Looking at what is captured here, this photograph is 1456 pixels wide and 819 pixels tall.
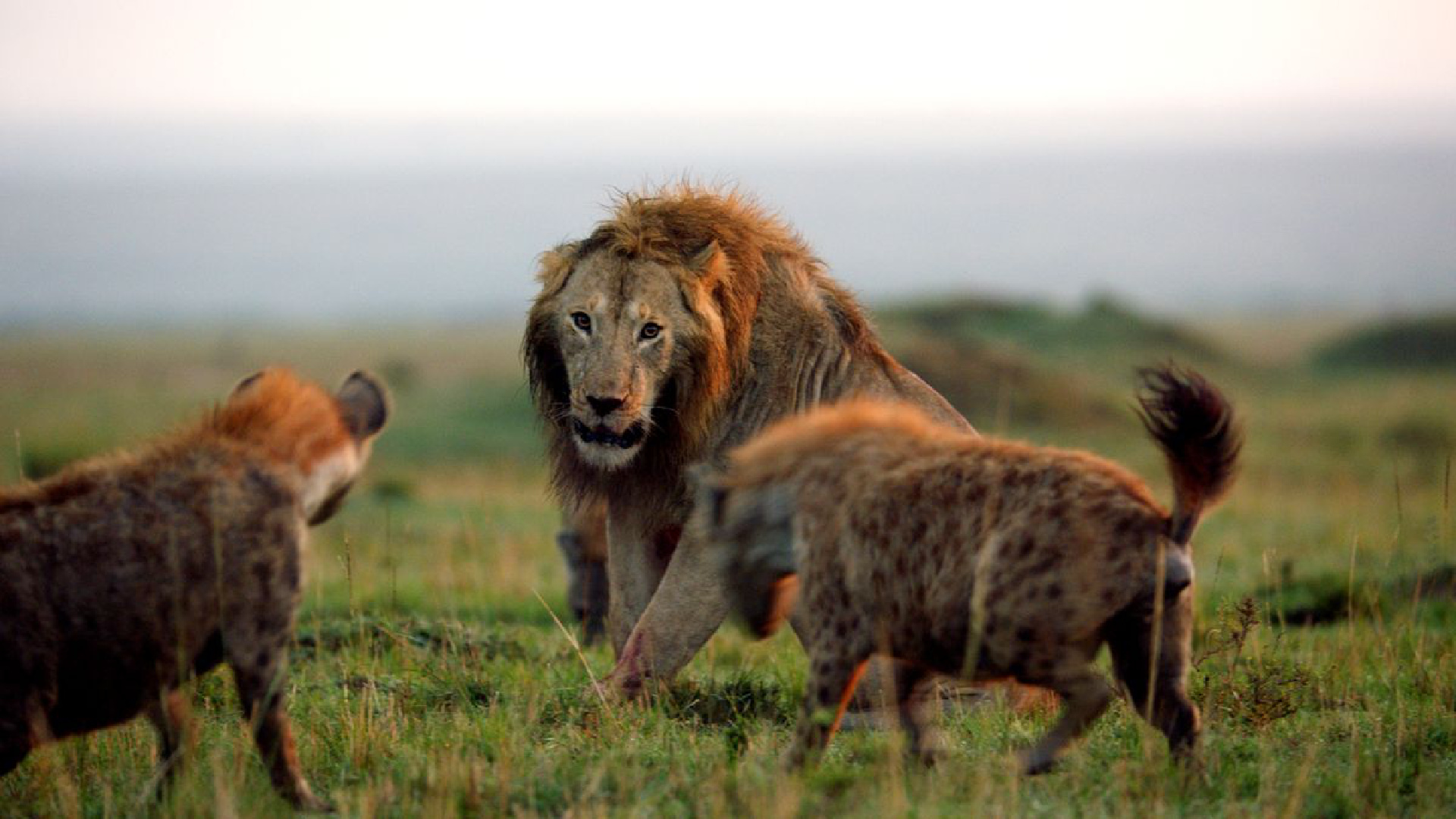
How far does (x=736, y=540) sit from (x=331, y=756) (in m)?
1.41

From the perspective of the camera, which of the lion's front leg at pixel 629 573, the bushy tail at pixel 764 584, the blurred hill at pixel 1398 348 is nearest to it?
the bushy tail at pixel 764 584

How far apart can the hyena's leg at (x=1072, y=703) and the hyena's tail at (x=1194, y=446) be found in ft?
1.39

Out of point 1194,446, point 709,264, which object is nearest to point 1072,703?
point 1194,446

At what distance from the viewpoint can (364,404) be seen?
4.76m

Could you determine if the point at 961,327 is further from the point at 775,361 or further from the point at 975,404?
the point at 775,361

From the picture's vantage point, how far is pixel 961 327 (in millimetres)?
23391

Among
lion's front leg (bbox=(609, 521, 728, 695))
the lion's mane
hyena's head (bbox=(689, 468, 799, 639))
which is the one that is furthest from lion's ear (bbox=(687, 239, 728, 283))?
hyena's head (bbox=(689, 468, 799, 639))

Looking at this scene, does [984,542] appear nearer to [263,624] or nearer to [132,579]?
[263,624]

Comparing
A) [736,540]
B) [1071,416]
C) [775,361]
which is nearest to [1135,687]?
[736,540]

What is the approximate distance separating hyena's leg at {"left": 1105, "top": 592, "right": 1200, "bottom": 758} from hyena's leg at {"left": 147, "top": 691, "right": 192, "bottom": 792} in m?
2.48

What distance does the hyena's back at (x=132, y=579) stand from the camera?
423 cm

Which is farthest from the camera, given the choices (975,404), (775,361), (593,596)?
(975,404)

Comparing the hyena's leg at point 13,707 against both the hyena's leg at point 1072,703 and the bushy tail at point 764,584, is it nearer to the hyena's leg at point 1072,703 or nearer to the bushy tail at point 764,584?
the bushy tail at point 764,584

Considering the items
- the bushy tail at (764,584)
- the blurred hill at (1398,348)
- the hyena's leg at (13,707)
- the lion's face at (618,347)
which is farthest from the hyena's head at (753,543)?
the blurred hill at (1398,348)
